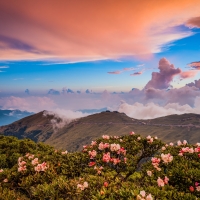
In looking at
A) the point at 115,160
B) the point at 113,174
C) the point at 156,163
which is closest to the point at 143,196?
the point at 156,163

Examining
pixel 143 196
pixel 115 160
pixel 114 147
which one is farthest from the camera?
pixel 114 147

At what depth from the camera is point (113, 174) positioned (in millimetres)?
11539

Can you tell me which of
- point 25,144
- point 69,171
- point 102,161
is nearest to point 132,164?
point 102,161

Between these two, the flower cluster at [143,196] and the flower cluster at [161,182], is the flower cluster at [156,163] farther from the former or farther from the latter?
the flower cluster at [143,196]

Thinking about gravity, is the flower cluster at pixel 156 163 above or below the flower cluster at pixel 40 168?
above

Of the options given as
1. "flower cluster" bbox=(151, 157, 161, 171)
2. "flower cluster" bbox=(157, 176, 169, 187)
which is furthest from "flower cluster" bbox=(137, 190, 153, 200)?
"flower cluster" bbox=(151, 157, 161, 171)

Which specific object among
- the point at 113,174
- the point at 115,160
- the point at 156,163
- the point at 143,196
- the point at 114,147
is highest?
the point at 114,147

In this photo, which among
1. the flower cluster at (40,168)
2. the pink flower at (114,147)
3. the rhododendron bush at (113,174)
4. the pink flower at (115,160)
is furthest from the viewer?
the pink flower at (114,147)

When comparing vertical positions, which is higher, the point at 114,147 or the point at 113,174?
the point at 114,147

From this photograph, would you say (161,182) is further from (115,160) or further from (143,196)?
(115,160)

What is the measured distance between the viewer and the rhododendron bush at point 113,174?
28.4 ft

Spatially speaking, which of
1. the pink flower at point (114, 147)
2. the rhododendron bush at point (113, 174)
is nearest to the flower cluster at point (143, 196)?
the rhododendron bush at point (113, 174)

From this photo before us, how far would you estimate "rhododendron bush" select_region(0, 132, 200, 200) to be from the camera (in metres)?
8.66

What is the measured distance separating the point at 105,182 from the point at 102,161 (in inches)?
133
